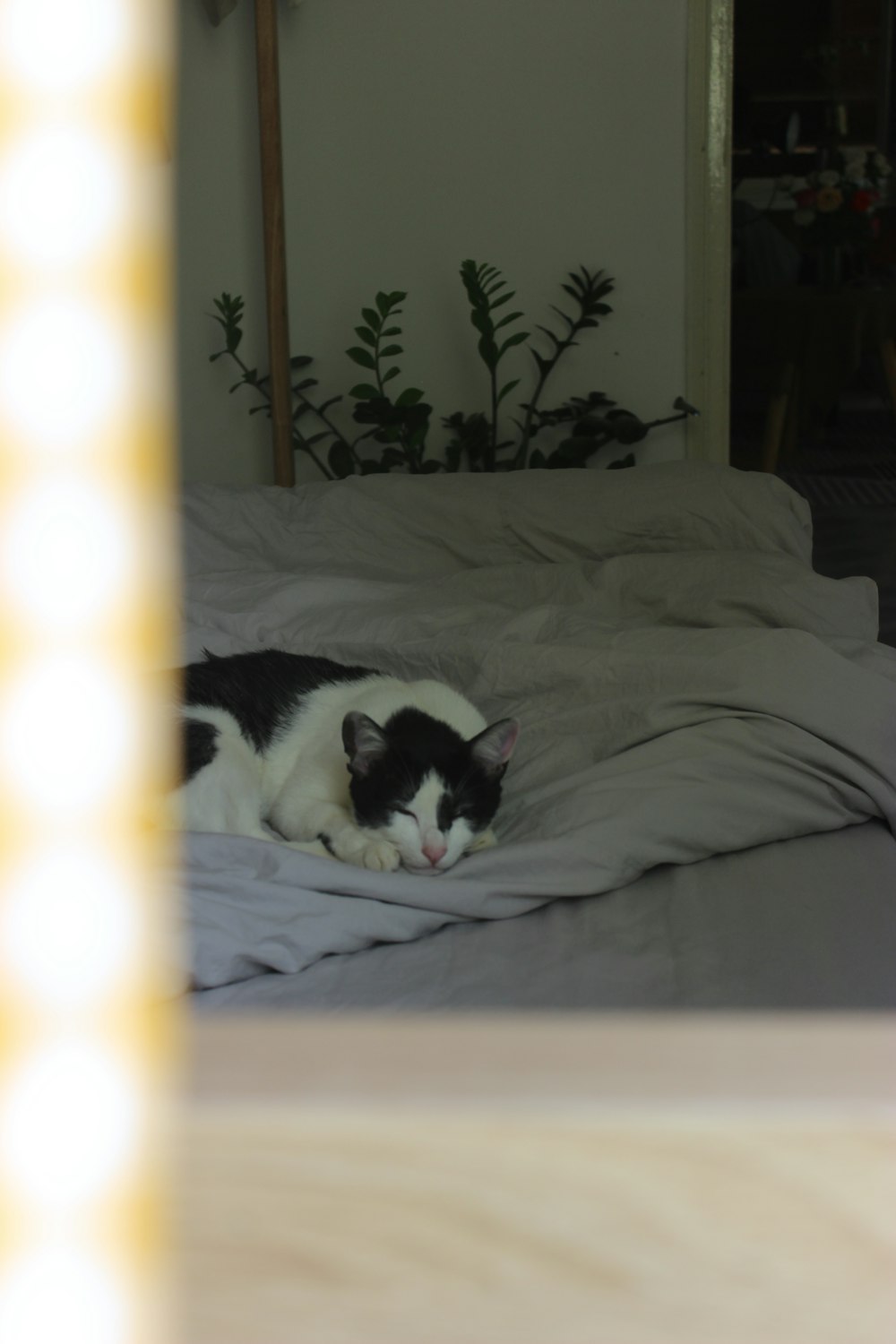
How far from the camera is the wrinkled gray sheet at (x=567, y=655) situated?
1.35 m

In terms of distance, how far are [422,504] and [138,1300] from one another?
2379 mm

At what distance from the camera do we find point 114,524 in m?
0.49

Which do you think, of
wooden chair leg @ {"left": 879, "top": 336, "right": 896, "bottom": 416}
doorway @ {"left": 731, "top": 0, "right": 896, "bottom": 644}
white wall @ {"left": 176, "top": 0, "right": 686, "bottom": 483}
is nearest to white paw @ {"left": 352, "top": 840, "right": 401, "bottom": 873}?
white wall @ {"left": 176, "top": 0, "right": 686, "bottom": 483}

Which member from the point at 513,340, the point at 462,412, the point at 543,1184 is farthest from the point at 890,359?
the point at 543,1184

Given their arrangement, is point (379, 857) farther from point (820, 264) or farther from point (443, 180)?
point (820, 264)

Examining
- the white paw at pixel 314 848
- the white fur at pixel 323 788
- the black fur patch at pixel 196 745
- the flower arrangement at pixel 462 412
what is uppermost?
the flower arrangement at pixel 462 412

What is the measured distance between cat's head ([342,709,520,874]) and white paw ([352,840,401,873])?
17 mm

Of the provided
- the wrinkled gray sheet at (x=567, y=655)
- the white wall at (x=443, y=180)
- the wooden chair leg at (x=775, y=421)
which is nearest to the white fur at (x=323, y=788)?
the wrinkled gray sheet at (x=567, y=655)

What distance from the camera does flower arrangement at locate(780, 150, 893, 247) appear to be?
5.48 meters

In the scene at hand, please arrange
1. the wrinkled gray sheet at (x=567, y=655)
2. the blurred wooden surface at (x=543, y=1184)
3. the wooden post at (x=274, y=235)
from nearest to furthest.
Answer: the blurred wooden surface at (x=543, y=1184), the wrinkled gray sheet at (x=567, y=655), the wooden post at (x=274, y=235)

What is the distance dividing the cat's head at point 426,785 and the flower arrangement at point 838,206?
4.53 meters

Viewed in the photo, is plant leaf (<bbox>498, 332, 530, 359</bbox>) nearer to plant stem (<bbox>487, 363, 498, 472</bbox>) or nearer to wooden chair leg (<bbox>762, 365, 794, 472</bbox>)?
plant stem (<bbox>487, 363, 498, 472</bbox>)

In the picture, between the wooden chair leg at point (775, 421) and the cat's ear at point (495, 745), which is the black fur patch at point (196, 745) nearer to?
the cat's ear at point (495, 745)

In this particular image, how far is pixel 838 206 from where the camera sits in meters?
5.47
